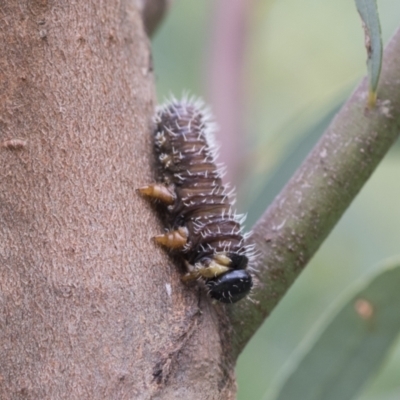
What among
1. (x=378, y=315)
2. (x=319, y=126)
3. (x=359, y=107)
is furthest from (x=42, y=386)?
(x=319, y=126)

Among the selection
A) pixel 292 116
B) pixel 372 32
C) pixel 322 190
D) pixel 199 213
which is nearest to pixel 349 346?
pixel 322 190

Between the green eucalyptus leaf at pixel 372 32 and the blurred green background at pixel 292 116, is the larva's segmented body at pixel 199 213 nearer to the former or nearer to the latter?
the green eucalyptus leaf at pixel 372 32

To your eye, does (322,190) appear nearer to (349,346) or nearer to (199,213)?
(199,213)

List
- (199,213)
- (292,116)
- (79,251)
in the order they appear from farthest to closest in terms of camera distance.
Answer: (292,116), (199,213), (79,251)

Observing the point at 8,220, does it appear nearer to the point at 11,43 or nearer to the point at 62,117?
the point at 62,117

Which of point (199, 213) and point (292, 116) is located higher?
point (292, 116)

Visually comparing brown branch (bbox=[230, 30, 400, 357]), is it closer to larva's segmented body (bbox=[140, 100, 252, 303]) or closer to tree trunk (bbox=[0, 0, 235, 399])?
larva's segmented body (bbox=[140, 100, 252, 303])

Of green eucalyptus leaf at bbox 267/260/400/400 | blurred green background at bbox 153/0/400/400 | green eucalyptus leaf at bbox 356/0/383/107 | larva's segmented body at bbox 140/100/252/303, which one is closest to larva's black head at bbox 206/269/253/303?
larva's segmented body at bbox 140/100/252/303
